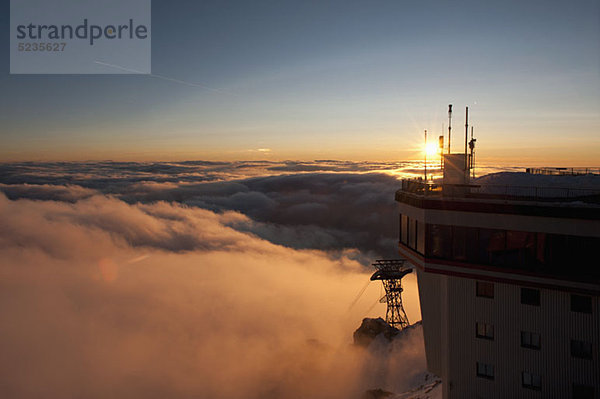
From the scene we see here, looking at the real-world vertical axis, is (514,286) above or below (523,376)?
above

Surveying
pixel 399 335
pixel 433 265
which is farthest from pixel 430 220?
pixel 399 335

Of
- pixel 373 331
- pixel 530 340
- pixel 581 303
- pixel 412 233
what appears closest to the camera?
pixel 581 303

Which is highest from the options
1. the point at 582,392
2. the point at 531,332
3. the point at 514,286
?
the point at 514,286

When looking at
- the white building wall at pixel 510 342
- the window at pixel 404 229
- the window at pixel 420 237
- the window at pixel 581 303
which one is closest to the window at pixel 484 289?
the white building wall at pixel 510 342

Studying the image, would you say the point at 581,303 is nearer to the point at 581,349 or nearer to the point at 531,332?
the point at 581,349

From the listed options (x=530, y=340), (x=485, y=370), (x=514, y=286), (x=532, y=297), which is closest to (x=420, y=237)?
(x=514, y=286)

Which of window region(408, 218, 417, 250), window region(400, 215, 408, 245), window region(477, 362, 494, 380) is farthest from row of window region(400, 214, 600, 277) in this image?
window region(477, 362, 494, 380)

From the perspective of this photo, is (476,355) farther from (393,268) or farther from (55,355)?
(55,355)
